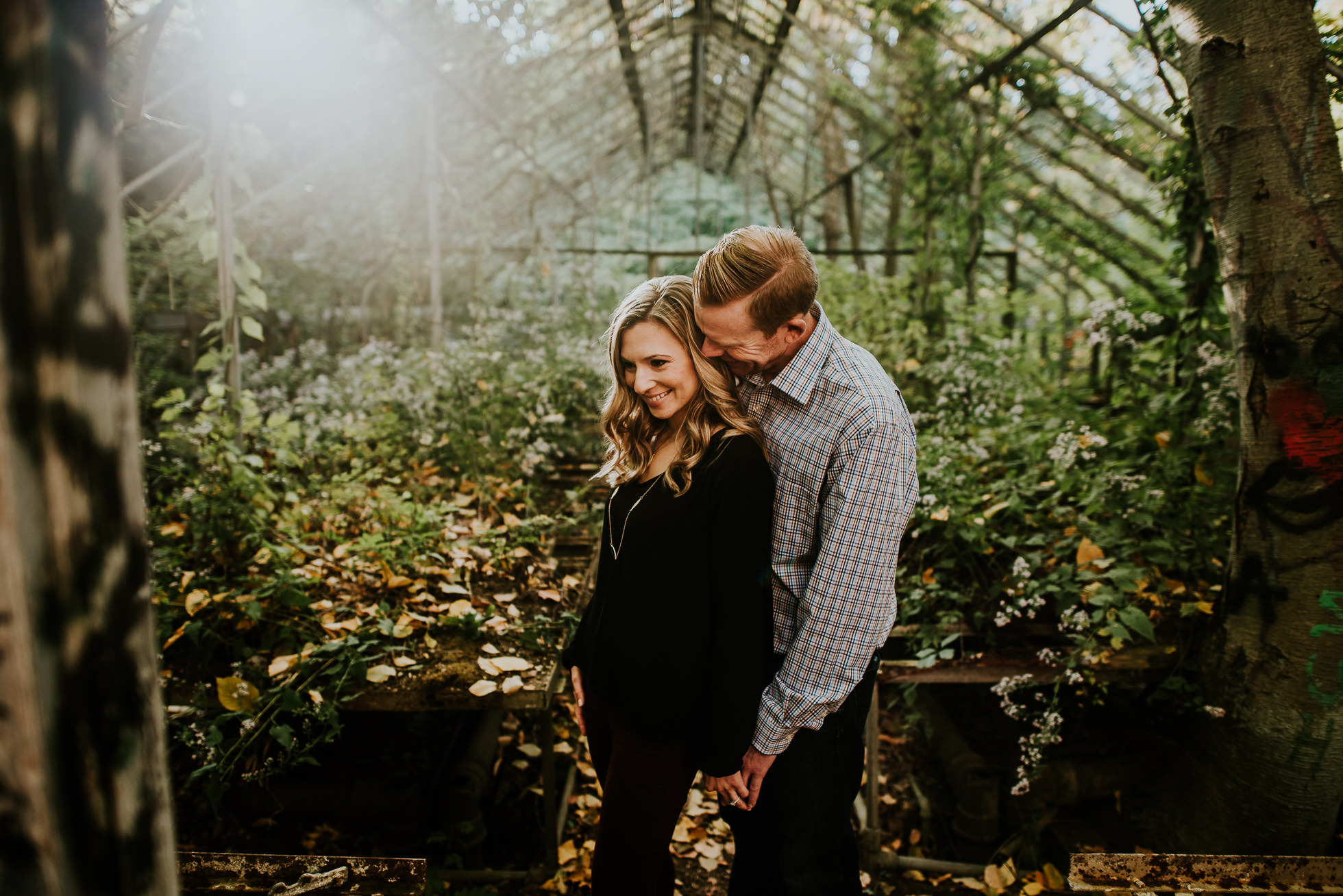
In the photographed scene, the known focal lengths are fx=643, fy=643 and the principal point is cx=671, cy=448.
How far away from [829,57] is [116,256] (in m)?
8.79

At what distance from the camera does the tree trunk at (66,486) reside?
510 millimetres

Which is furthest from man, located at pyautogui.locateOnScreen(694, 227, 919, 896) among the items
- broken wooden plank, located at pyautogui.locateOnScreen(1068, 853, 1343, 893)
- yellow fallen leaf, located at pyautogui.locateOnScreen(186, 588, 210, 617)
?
yellow fallen leaf, located at pyautogui.locateOnScreen(186, 588, 210, 617)

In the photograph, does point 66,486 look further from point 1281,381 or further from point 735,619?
point 1281,381

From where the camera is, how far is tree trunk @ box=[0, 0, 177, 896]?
0.51m

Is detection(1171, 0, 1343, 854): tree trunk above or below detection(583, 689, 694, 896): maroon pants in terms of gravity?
above

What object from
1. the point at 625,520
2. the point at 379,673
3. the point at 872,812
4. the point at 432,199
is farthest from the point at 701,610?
the point at 432,199

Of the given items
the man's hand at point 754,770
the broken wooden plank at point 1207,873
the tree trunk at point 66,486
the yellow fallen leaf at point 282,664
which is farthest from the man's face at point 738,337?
the yellow fallen leaf at point 282,664

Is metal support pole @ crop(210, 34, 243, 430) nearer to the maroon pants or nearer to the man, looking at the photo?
the maroon pants

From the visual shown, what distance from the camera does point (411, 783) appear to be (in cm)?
309

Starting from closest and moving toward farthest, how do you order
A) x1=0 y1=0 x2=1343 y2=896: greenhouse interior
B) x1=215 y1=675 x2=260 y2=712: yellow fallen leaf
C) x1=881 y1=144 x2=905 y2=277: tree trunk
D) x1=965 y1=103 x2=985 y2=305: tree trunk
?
1. x1=0 y1=0 x2=1343 y2=896: greenhouse interior
2. x1=215 y1=675 x2=260 y2=712: yellow fallen leaf
3. x1=965 y1=103 x2=985 y2=305: tree trunk
4. x1=881 y1=144 x2=905 y2=277: tree trunk

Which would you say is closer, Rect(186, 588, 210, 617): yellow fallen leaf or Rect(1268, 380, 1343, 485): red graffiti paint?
Rect(1268, 380, 1343, 485): red graffiti paint

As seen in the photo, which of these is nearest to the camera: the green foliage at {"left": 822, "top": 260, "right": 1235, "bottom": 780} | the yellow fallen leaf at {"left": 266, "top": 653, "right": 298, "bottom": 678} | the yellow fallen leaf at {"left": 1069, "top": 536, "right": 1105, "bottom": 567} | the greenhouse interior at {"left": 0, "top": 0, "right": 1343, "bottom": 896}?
the greenhouse interior at {"left": 0, "top": 0, "right": 1343, "bottom": 896}

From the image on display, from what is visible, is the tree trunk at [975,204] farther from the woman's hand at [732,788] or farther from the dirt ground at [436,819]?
the woman's hand at [732,788]

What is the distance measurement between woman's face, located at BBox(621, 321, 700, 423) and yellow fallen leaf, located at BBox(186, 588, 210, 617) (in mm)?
2011
